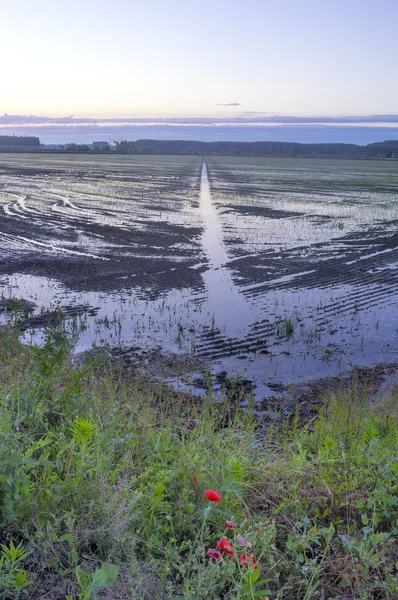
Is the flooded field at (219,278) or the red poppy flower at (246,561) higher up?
the red poppy flower at (246,561)

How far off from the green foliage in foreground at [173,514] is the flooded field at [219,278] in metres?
4.72

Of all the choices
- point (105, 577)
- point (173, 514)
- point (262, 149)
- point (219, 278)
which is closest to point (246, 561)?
point (105, 577)

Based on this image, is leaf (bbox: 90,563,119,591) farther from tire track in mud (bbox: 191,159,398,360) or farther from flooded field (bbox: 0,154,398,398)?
tire track in mud (bbox: 191,159,398,360)

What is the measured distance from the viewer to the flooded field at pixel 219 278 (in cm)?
1054

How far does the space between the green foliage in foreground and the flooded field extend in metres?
4.72

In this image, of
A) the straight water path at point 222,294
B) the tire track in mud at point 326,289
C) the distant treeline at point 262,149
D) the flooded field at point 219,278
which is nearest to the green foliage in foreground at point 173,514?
the flooded field at point 219,278

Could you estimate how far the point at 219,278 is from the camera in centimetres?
1554

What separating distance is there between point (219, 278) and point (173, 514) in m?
12.2

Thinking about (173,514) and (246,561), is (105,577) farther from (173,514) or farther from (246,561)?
(173,514)

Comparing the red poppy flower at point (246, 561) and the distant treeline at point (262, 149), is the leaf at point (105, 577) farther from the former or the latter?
the distant treeline at point (262, 149)

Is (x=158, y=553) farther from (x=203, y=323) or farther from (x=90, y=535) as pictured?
(x=203, y=323)

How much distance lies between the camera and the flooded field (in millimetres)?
10539

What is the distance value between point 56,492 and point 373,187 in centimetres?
4475

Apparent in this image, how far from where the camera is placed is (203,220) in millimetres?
25547
